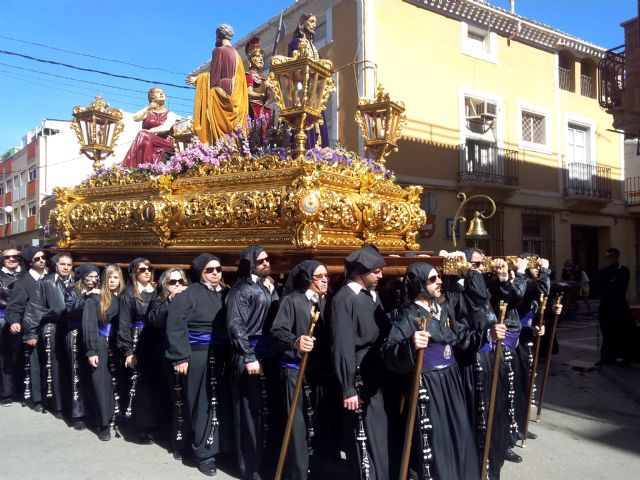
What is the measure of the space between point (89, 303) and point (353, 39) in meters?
10.3

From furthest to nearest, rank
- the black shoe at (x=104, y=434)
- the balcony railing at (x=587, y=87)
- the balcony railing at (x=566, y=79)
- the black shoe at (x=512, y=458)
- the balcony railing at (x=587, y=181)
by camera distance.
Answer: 1. the balcony railing at (x=587, y=87)
2. the balcony railing at (x=566, y=79)
3. the balcony railing at (x=587, y=181)
4. the black shoe at (x=104, y=434)
5. the black shoe at (x=512, y=458)

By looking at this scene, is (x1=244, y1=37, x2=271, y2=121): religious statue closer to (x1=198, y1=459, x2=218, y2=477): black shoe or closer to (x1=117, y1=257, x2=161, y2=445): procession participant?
(x1=117, y1=257, x2=161, y2=445): procession participant

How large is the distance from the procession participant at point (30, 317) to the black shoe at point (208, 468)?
2.58 meters

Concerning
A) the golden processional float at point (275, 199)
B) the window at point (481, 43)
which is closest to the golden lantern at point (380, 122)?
the golden processional float at point (275, 199)

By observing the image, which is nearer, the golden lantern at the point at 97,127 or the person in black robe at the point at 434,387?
the person in black robe at the point at 434,387

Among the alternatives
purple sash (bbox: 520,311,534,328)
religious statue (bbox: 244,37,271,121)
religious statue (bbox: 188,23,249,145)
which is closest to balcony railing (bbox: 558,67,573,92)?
religious statue (bbox: 244,37,271,121)

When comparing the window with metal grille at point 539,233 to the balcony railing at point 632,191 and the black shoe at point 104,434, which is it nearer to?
the balcony railing at point 632,191

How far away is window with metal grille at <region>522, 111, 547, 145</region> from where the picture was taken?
16828 mm

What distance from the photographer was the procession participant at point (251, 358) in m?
4.23

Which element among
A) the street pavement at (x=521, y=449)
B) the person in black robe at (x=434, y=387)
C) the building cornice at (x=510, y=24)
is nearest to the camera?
the person in black robe at (x=434, y=387)

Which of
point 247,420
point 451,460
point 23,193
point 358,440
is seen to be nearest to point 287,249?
point 247,420

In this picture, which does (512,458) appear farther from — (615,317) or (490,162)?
(490,162)

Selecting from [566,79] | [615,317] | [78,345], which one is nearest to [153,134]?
[78,345]

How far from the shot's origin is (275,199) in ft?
16.8
